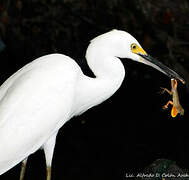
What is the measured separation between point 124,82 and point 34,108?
3395 millimetres

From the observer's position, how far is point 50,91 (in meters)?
2.58

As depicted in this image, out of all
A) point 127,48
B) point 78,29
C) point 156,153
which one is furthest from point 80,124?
point 127,48

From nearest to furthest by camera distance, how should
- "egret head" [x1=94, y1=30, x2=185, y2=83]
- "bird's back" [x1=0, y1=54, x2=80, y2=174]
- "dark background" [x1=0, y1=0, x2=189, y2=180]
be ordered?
1. "bird's back" [x1=0, y1=54, x2=80, y2=174]
2. "egret head" [x1=94, y1=30, x2=185, y2=83]
3. "dark background" [x1=0, y1=0, x2=189, y2=180]

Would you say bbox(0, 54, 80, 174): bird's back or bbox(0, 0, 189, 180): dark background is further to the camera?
bbox(0, 0, 189, 180): dark background

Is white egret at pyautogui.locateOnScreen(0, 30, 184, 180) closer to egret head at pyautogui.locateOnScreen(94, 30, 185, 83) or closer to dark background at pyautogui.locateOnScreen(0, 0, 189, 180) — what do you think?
egret head at pyautogui.locateOnScreen(94, 30, 185, 83)

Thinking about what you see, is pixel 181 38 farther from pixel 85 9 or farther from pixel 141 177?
pixel 141 177

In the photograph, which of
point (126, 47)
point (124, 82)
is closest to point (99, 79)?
point (126, 47)

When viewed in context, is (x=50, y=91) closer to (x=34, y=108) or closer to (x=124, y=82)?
(x=34, y=108)

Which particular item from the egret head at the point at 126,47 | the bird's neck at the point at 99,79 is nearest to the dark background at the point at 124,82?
the bird's neck at the point at 99,79

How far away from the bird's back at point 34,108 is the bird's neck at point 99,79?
0.11 metres

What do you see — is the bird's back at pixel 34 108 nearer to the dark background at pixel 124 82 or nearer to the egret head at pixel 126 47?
the egret head at pixel 126 47

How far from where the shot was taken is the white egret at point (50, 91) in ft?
8.14

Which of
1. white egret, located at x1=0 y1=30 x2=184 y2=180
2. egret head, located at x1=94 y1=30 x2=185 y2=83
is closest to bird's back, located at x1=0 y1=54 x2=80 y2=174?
white egret, located at x1=0 y1=30 x2=184 y2=180

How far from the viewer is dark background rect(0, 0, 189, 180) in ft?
13.8
